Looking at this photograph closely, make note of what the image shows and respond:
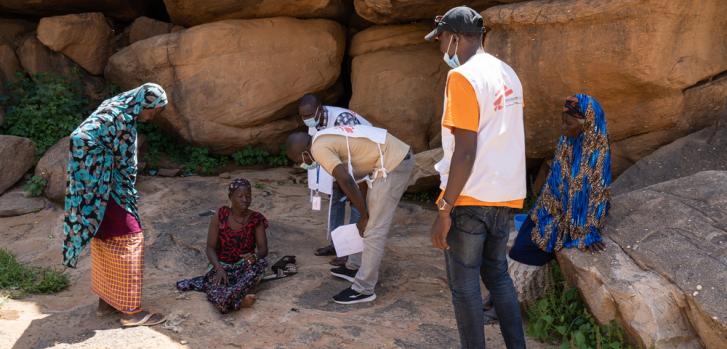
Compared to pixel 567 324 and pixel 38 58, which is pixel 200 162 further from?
pixel 567 324

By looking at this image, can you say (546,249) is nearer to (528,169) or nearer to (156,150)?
(528,169)

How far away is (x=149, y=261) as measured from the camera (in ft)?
18.5

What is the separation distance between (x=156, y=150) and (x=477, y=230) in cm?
574

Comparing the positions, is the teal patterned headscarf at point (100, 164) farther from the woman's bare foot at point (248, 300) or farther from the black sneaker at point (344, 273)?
the black sneaker at point (344, 273)

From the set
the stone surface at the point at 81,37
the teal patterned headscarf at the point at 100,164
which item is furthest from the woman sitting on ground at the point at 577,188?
the stone surface at the point at 81,37

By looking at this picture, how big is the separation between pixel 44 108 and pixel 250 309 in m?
4.39

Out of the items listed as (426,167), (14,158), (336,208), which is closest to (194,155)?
(14,158)

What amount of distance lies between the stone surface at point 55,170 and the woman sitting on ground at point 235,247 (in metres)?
2.50

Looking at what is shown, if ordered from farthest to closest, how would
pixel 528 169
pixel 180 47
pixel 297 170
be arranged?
pixel 297 170 → pixel 180 47 → pixel 528 169

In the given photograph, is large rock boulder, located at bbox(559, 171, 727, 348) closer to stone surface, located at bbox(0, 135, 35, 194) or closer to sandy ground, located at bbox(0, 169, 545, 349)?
sandy ground, located at bbox(0, 169, 545, 349)

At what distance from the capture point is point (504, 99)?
10.1 ft

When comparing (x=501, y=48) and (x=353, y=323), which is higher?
(x=501, y=48)

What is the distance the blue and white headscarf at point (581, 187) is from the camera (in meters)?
4.02

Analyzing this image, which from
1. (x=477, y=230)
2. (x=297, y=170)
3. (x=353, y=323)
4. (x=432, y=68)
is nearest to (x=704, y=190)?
(x=477, y=230)
